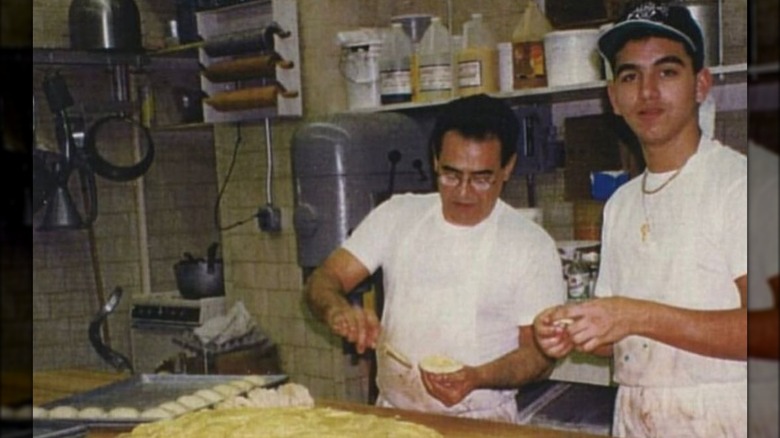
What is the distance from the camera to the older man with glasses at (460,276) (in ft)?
4.95

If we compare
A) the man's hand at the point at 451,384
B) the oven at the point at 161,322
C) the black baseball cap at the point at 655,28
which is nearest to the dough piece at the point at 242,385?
the oven at the point at 161,322

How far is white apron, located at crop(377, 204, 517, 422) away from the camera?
154 cm

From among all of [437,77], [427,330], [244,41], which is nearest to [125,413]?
[427,330]

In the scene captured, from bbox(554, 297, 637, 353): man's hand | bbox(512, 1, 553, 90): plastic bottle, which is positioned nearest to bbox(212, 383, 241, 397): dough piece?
bbox(554, 297, 637, 353): man's hand

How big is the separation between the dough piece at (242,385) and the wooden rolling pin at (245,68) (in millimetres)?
494

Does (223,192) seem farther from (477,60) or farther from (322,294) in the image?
(477,60)

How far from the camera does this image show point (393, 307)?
1.61 m

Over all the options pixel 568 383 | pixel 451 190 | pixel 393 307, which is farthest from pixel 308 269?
pixel 568 383

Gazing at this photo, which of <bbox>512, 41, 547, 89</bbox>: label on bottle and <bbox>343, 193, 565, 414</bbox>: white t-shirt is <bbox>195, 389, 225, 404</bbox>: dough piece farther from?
<bbox>512, 41, 547, 89</bbox>: label on bottle

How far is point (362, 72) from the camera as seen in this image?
1601 millimetres

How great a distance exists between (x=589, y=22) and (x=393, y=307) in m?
0.52

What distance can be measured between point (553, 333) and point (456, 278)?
17 cm

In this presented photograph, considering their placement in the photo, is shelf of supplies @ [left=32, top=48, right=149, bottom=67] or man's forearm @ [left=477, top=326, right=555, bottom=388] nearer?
man's forearm @ [left=477, top=326, right=555, bottom=388]

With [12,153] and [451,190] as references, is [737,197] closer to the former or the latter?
[451,190]
